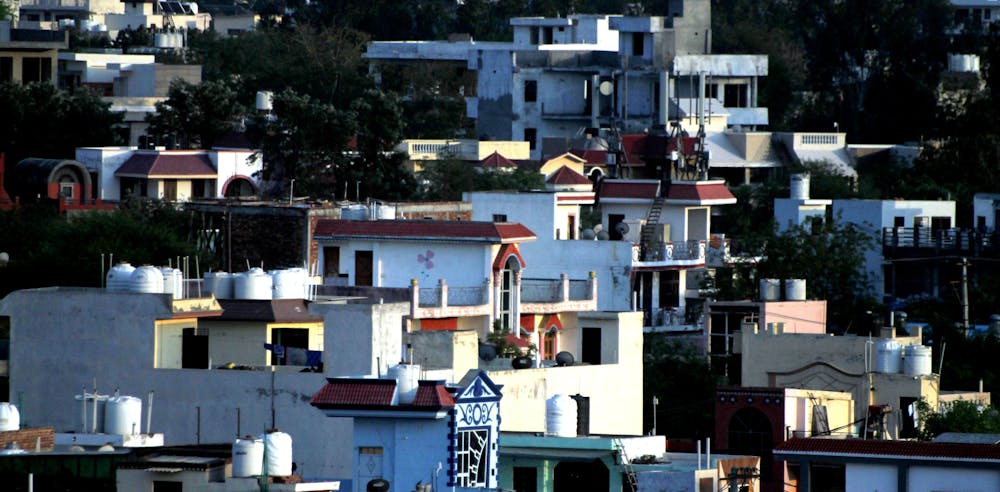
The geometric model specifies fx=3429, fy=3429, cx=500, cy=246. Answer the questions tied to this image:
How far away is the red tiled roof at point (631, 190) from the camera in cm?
7588

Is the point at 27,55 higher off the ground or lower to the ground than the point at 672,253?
higher

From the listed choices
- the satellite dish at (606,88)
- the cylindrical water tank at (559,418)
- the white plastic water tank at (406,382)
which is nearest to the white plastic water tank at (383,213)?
the cylindrical water tank at (559,418)

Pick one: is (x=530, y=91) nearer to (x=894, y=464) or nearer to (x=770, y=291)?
(x=770, y=291)

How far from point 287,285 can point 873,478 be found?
39.9ft

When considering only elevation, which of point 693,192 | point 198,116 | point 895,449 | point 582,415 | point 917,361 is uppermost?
point 198,116

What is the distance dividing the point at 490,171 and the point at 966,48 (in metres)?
40.8

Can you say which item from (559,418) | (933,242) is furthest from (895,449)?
(933,242)

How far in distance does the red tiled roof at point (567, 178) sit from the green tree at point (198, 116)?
39.7ft

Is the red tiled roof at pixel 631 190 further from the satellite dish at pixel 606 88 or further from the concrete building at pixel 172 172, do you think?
the satellite dish at pixel 606 88

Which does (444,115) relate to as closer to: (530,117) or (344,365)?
(530,117)

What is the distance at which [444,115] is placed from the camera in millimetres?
108125

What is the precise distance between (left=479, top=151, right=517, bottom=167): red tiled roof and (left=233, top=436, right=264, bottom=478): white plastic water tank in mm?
51404

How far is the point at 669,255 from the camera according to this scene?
7262 cm

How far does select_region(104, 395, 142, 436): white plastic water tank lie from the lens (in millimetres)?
38000
